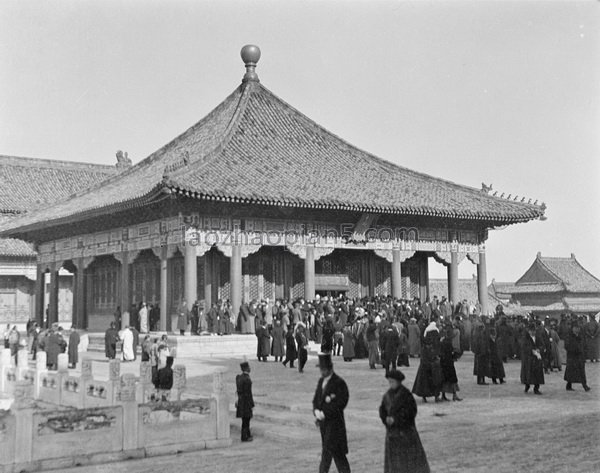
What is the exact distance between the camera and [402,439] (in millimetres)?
7375

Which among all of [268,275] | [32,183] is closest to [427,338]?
[268,275]

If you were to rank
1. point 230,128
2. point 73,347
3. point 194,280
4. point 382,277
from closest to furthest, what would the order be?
1. point 73,347
2. point 194,280
3. point 230,128
4. point 382,277

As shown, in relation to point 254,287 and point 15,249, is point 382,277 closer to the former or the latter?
point 254,287

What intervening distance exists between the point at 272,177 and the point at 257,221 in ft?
5.43

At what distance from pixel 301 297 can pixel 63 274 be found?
22.5 metres

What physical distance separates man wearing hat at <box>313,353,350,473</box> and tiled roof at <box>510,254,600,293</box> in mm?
41597

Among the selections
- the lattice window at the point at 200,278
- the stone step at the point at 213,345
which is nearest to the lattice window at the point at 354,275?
the lattice window at the point at 200,278

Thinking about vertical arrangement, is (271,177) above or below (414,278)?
above

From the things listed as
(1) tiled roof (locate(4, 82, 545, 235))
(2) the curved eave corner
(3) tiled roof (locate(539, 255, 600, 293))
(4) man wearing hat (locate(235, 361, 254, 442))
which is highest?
(1) tiled roof (locate(4, 82, 545, 235))

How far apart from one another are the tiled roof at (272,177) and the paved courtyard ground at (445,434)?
34.1ft

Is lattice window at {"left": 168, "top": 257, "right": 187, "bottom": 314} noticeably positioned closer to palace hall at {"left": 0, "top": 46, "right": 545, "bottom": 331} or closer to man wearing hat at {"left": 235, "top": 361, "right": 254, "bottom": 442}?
palace hall at {"left": 0, "top": 46, "right": 545, "bottom": 331}

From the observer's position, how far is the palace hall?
25.5 meters

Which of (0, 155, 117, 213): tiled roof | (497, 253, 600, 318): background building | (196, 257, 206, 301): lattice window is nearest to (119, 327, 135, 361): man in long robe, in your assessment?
(196, 257, 206, 301): lattice window

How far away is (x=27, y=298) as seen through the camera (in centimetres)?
4444
